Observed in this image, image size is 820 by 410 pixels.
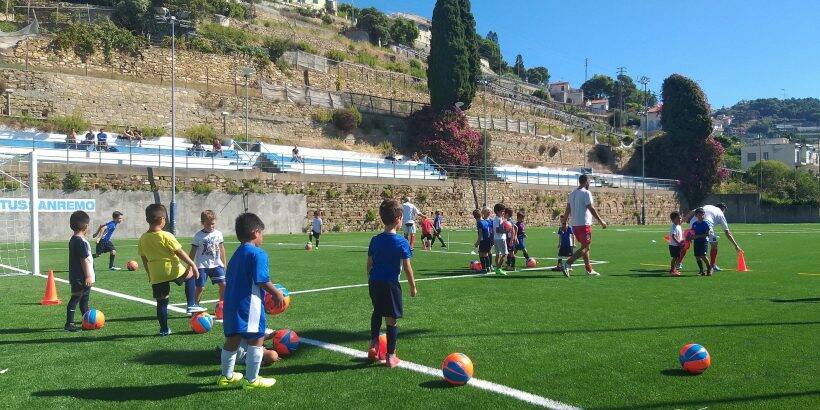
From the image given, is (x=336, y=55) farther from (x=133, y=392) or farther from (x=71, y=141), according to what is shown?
(x=133, y=392)

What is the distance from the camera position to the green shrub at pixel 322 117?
52156 millimetres

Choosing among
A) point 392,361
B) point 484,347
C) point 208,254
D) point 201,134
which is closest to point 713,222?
point 484,347

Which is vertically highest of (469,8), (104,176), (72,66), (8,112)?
(469,8)

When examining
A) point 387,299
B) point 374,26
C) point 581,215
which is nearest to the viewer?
point 387,299

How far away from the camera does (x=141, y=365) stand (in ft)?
21.2

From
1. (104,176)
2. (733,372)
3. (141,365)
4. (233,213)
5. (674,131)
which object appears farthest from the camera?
(674,131)

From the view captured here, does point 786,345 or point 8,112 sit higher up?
point 8,112

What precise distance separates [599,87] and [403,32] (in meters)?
96.5

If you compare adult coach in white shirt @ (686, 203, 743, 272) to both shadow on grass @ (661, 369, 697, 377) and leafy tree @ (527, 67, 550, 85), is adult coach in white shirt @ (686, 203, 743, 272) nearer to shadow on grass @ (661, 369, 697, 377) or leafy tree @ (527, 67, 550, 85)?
shadow on grass @ (661, 369, 697, 377)

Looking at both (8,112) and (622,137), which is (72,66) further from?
(622,137)

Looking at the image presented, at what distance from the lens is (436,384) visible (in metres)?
5.66

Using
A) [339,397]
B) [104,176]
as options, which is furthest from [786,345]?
[104,176]

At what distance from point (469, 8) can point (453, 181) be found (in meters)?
17.9

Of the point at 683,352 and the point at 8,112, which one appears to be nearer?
the point at 683,352
